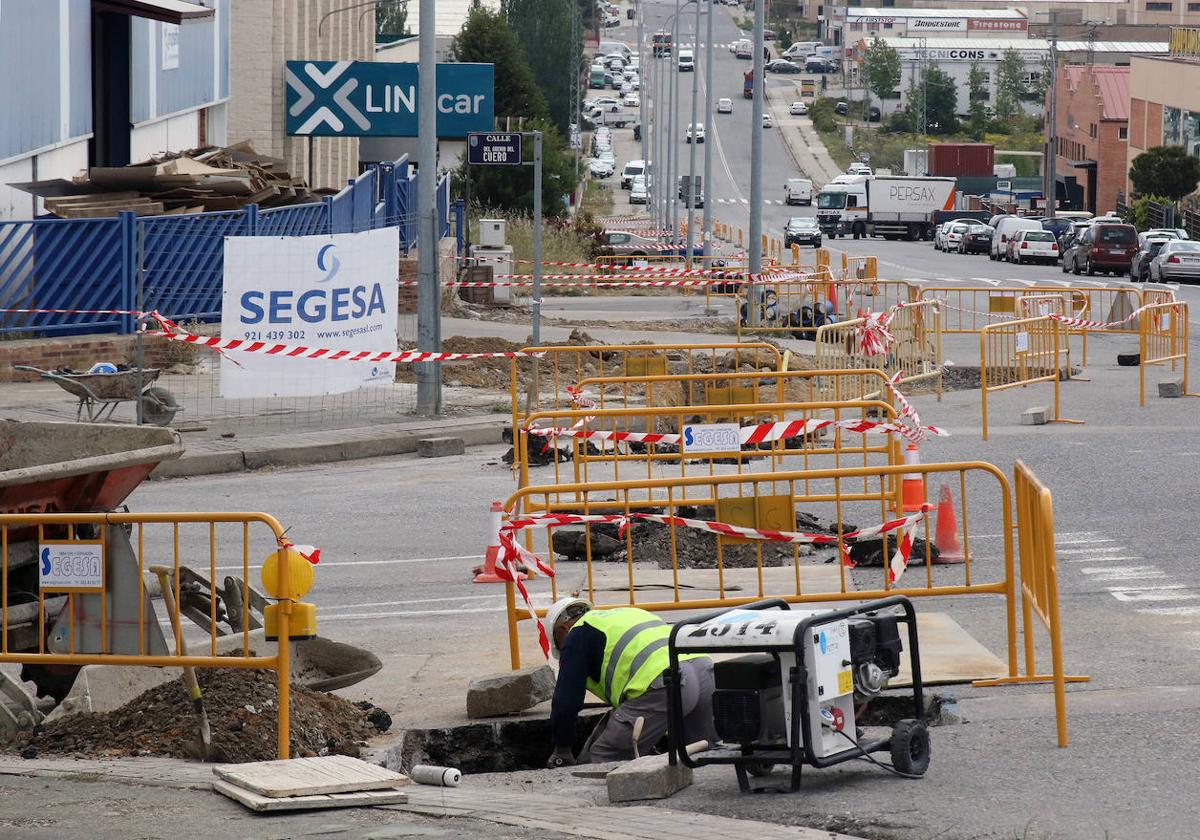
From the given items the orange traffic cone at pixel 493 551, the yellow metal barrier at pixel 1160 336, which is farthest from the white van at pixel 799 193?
the orange traffic cone at pixel 493 551

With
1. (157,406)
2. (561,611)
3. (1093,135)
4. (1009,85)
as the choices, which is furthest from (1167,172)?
(561,611)

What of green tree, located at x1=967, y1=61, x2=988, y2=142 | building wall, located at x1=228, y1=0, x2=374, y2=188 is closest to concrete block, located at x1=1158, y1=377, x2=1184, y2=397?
building wall, located at x1=228, y1=0, x2=374, y2=188

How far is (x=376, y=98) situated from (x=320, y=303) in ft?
63.9

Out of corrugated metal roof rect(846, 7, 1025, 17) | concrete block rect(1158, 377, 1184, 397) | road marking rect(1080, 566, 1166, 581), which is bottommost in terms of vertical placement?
road marking rect(1080, 566, 1166, 581)

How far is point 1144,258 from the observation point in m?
50.0

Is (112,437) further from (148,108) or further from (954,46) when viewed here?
(954,46)

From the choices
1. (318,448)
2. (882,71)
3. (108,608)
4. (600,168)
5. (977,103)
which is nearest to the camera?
(108,608)

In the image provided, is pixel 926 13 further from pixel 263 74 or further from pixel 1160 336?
pixel 1160 336

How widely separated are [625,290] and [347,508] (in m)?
31.4

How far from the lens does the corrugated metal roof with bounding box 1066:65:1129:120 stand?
94.2 m

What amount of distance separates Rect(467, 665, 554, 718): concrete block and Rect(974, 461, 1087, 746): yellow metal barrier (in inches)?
87.9

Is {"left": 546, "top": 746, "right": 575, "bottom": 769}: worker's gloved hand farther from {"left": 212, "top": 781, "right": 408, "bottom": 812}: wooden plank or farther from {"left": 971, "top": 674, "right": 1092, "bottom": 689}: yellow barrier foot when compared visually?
{"left": 971, "top": 674, "right": 1092, "bottom": 689}: yellow barrier foot

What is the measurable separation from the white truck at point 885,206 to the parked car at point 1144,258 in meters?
30.8

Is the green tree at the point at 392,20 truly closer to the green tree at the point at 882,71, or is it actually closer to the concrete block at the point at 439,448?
the green tree at the point at 882,71
